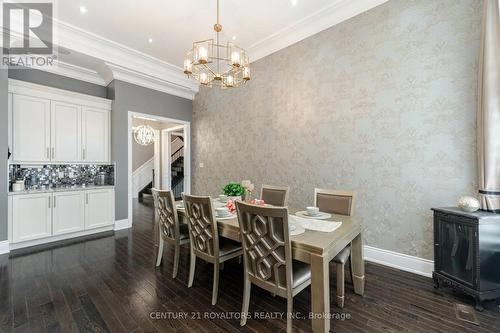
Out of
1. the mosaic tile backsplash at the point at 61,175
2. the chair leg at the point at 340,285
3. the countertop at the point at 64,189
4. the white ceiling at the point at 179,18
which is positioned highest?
the white ceiling at the point at 179,18

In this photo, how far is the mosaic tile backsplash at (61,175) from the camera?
3.62 m

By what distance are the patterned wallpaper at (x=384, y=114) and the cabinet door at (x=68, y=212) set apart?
10.4ft

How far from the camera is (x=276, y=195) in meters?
2.90

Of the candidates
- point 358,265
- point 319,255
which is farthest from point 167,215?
point 358,265

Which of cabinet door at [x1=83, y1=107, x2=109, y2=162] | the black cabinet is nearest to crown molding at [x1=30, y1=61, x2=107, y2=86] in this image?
cabinet door at [x1=83, y1=107, x2=109, y2=162]

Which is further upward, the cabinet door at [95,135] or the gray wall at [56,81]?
the gray wall at [56,81]

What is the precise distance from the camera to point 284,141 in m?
3.72

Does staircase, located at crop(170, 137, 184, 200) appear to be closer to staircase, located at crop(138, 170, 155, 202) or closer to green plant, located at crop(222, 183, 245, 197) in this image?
staircase, located at crop(138, 170, 155, 202)

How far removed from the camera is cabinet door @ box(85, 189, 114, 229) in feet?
12.8

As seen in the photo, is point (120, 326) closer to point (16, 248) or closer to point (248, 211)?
point (248, 211)

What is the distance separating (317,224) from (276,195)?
3.40 feet

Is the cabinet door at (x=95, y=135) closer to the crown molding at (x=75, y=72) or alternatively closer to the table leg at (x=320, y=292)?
the crown molding at (x=75, y=72)

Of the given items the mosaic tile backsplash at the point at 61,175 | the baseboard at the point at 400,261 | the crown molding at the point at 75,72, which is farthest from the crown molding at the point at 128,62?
the baseboard at the point at 400,261

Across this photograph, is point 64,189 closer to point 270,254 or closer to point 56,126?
point 56,126
